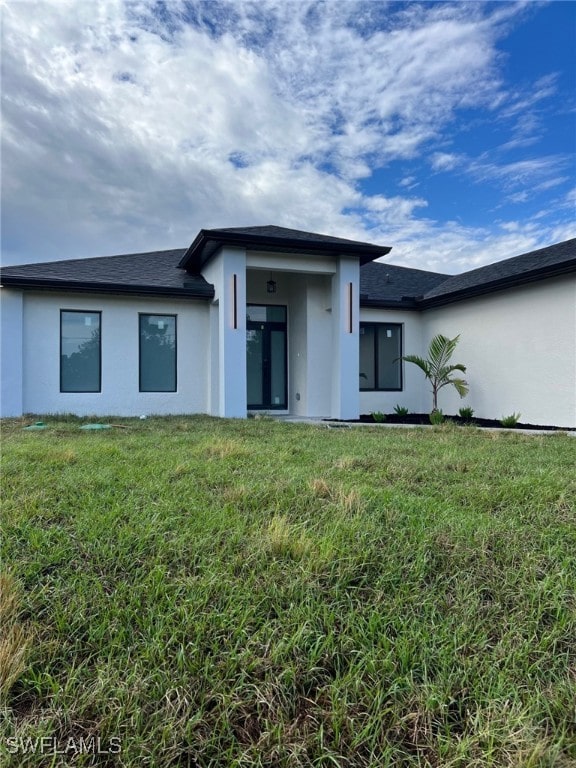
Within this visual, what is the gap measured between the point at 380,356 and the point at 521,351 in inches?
150

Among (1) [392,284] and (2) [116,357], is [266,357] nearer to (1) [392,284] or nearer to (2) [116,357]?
(2) [116,357]

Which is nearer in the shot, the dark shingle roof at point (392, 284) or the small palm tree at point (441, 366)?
the small palm tree at point (441, 366)

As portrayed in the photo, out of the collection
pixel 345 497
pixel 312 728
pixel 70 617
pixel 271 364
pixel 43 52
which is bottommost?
pixel 312 728

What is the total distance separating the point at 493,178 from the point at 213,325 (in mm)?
9706

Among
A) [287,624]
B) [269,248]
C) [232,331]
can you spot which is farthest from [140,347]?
[287,624]

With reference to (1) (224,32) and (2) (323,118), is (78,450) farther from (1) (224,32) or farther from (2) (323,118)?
(2) (323,118)

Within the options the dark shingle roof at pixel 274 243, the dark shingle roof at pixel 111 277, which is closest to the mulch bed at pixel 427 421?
the dark shingle roof at pixel 274 243

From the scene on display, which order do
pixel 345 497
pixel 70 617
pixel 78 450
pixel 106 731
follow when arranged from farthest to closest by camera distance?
pixel 78 450 < pixel 345 497 < pixel 70 617 < pixel 106 731

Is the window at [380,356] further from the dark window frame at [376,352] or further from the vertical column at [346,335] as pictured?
the vertical column at [346,335]

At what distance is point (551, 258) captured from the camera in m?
9.01

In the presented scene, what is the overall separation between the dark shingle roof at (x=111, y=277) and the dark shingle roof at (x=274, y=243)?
945mm

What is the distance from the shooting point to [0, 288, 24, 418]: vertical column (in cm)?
933

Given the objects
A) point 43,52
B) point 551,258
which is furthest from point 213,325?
point 551,258

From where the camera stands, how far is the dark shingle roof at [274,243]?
30.6ft
